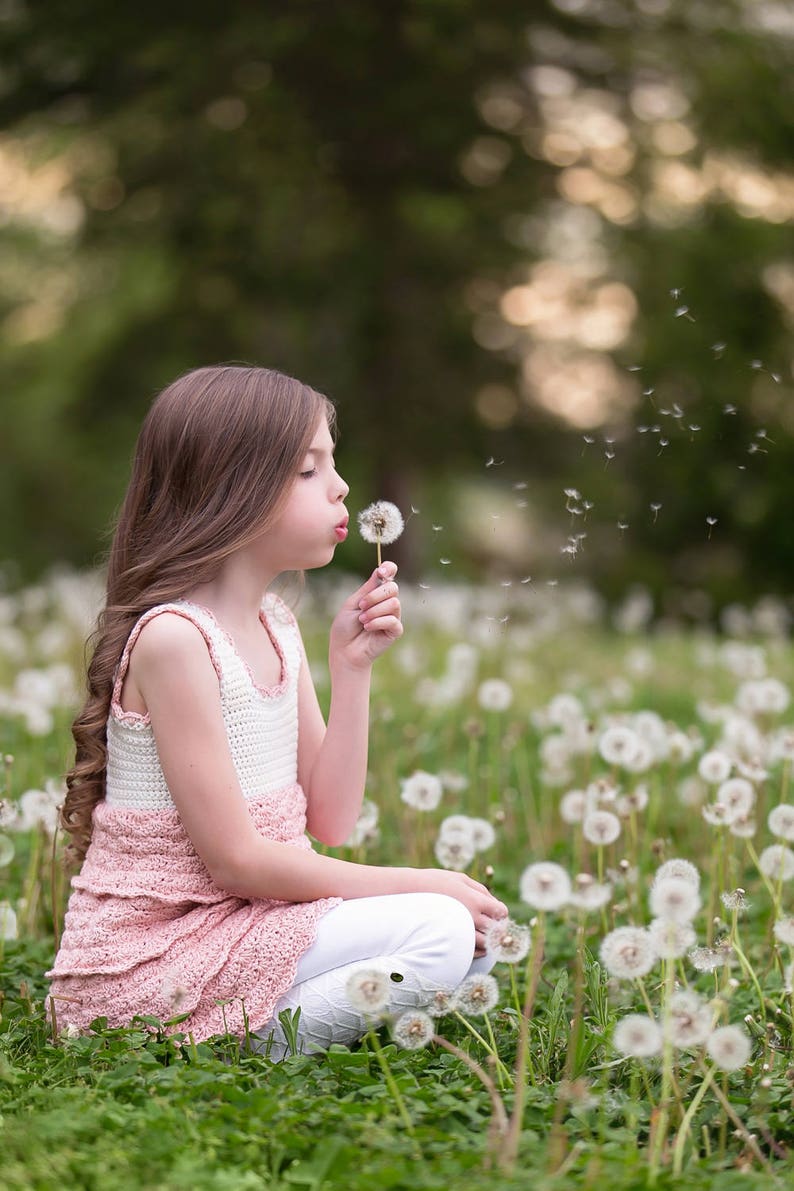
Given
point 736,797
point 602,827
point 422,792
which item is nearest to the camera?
point 602,827

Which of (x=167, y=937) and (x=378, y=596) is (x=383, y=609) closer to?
(x=378, y=596)

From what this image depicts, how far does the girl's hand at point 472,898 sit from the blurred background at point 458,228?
19.4ft

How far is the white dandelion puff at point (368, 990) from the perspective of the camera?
201 cm

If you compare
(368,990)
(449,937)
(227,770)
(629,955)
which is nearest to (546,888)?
(629,955)

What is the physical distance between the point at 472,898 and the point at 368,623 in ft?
1.79

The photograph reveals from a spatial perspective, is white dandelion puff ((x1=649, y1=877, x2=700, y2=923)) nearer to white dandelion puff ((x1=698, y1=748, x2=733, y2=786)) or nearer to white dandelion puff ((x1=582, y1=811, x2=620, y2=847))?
white dandelion puff ((x1=582, y1=811, x2=620, y2=847))

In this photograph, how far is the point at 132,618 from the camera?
2.52m

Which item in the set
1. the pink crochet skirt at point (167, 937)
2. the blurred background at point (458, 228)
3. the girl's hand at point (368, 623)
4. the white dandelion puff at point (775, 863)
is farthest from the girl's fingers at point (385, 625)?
the blurred background at point (458, 228)

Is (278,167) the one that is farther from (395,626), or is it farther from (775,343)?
(395,626)

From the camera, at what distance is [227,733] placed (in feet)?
8.15

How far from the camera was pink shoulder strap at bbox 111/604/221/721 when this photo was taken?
2.42m

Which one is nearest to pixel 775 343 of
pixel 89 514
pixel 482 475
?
pixel 482 475

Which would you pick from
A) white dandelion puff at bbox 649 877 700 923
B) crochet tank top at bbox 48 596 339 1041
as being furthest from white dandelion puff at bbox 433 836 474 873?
white dandelion puff at bbox 649 877 700 923

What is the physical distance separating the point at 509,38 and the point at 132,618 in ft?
24.8
